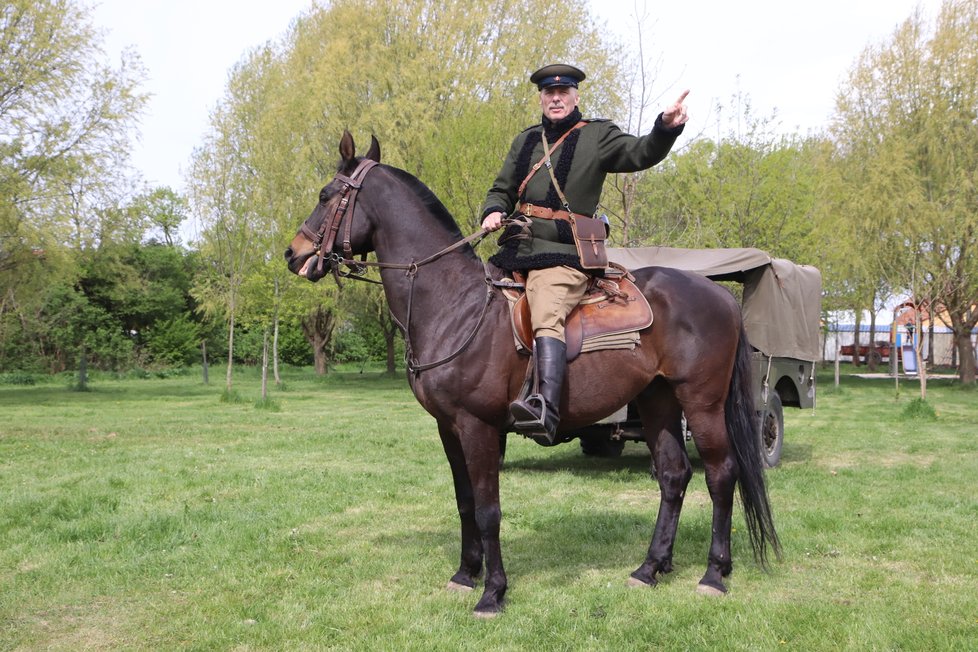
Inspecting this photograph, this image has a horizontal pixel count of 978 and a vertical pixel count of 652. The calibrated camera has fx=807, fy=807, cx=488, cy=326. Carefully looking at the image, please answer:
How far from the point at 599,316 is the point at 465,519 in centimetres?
166

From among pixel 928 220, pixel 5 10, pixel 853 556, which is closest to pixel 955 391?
pixel 928 220

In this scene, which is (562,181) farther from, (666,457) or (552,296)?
(666,457)

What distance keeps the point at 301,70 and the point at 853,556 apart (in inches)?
973

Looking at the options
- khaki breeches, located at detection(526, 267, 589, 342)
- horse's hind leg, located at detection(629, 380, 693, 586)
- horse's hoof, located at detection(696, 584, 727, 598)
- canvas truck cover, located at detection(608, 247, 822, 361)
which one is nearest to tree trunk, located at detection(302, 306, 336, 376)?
canvas truck cover, located at detection(608, 247, 822, 361)

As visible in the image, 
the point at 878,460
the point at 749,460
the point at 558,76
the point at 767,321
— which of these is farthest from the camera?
the point at 878,460

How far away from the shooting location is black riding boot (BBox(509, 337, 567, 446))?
4.73 metres

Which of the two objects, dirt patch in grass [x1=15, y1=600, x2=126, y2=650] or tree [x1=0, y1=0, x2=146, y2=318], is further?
tree [x1=0, y1=0, x2=146, y2=318]

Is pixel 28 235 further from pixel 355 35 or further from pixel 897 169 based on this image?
pixel 897 169

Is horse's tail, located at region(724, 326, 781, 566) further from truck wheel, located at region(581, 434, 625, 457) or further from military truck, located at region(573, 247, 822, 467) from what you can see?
truck wheel, located at region(581, 434, 625, 457)

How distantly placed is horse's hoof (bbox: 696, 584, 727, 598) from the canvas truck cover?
5.19m

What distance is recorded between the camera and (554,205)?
5.14 meters

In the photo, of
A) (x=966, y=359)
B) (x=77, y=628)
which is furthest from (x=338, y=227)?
(x=966, y=359)

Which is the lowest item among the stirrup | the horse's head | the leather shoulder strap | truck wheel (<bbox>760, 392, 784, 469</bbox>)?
truck wheel (<bbox>760, 392, 784, 469</bbox>)

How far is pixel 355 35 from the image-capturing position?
80.5ft
